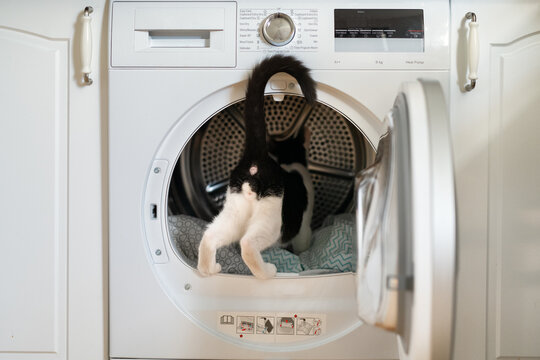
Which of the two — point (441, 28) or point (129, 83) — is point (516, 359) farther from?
point (129, 83)

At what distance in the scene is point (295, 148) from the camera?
1.19 m

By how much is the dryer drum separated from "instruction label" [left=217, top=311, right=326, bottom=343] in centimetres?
34

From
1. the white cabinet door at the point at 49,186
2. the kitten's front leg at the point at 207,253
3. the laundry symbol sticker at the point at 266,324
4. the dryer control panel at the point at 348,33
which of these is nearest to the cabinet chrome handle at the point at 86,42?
the white cabinet door at the point at 49,186

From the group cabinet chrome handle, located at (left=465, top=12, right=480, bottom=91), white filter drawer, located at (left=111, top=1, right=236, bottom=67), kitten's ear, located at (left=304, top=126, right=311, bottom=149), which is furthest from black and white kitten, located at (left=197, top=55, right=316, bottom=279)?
cabinet chrome handle, located at (left=465, top=12, right=480, bottom=91)

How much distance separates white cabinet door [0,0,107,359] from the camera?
97 centimetres

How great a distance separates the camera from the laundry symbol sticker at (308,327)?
955 mm

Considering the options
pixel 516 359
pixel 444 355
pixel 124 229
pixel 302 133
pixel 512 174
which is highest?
pixel 302 133

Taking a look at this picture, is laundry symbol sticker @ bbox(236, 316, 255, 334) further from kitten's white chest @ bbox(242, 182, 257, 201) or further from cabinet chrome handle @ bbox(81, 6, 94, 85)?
cabinet chrome handle @ bbox(81, 6, 94, 85)

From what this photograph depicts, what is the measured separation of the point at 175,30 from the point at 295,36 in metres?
0.26

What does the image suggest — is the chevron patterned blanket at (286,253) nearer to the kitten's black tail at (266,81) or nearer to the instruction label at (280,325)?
the instruction label at (280,325)

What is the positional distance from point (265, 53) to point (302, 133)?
0.97 ft

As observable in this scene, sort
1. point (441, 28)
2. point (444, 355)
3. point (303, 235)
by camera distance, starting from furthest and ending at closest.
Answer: point (303, 235) < point (441, 28) < point (444, 355)

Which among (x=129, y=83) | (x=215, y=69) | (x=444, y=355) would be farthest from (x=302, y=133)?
(x=444, y=355)

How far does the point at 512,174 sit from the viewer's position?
940 millimetres
